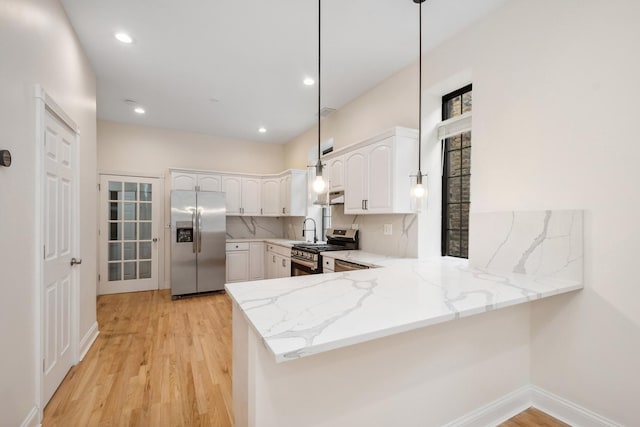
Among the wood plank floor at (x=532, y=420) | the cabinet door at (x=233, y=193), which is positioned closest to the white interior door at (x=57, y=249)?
the cabinet door at (x=233, y=193)

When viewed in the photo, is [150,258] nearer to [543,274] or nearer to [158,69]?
[158,69]

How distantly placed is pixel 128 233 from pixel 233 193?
1.89 meters

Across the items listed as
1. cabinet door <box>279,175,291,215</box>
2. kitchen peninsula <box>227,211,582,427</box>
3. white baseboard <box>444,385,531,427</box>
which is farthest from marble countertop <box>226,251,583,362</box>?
cabinet door <box>279,175,291,215</box>

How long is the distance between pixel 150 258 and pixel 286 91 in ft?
12.5

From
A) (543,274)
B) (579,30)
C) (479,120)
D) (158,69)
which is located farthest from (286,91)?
(543,274)

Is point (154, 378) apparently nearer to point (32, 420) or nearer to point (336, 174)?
point (32, 420)

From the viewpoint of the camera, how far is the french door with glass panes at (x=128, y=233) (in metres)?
4.96

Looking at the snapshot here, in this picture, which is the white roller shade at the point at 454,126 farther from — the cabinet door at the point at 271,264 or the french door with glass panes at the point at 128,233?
the french door with glass panes at the point at 128,233

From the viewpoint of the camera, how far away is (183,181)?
5.25 meters

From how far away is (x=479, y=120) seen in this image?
8.23 feet

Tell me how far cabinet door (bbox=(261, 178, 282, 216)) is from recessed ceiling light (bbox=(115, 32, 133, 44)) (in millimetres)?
3381

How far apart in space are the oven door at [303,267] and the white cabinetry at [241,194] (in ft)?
6.48

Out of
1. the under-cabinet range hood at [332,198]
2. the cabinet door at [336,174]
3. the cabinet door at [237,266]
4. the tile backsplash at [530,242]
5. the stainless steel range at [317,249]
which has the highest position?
the cabinet door at [336,174]

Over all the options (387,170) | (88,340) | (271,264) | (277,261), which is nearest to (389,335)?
(387,170)
